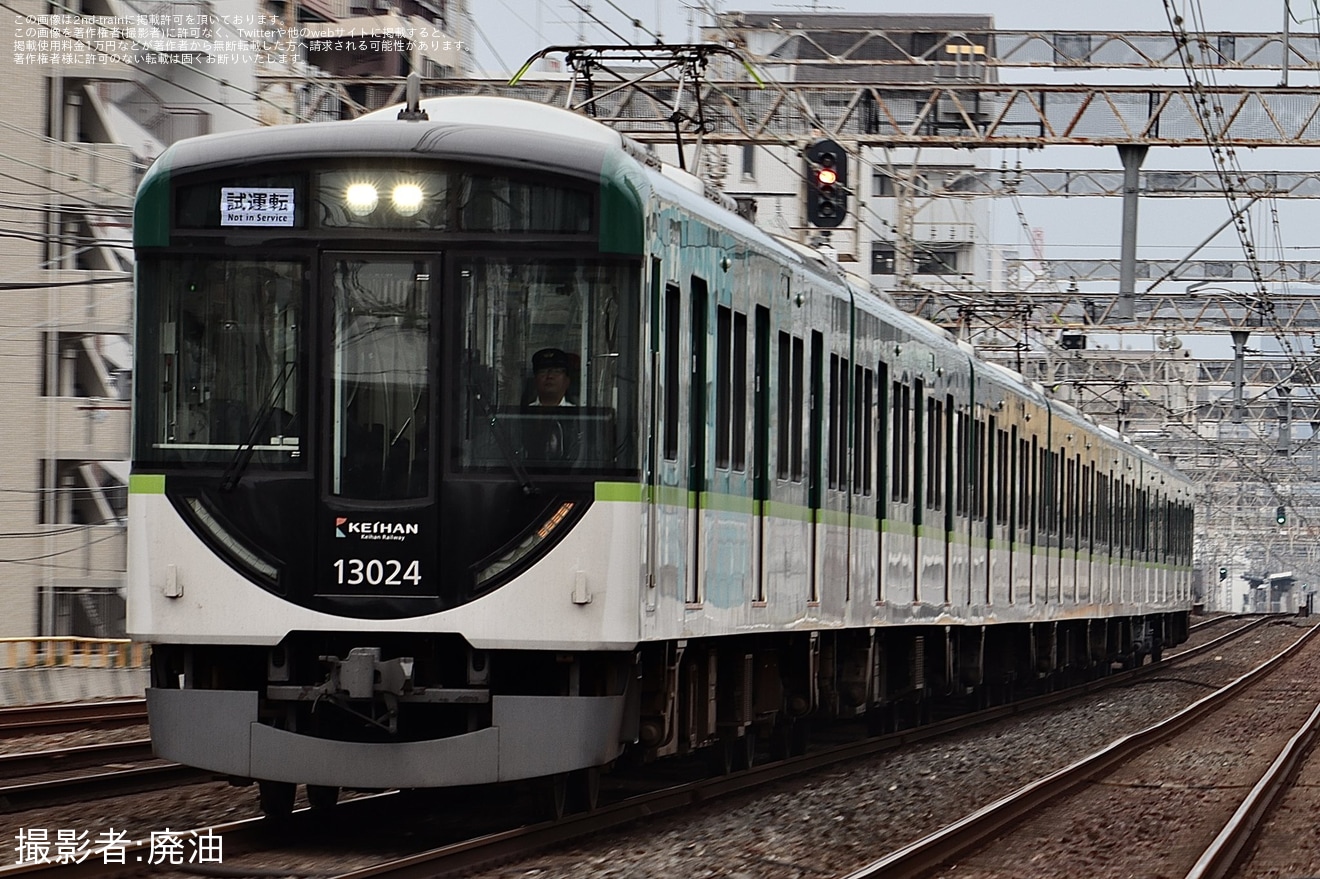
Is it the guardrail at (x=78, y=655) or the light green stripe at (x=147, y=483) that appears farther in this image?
the guardrail at (x=78, y=655)

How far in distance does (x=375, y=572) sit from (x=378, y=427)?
0.62 meters

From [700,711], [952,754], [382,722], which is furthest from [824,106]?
[382,722]

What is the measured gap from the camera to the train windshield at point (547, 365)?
927cm

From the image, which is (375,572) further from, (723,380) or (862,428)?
(862,428)

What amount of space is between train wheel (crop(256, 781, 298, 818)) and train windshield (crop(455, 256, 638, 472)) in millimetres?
1870

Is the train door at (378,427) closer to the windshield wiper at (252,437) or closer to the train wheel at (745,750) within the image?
the windshield wiper at (252,437)

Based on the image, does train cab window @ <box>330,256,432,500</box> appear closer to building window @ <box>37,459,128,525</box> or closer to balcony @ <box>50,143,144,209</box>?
balcony @ <box>50,143,144,209</box>

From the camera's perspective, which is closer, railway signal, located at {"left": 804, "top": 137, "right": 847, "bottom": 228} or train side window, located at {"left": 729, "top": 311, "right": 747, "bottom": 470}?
train side window, located at {"left": 729, "top": 311, "right": 747, "bottom": 470}

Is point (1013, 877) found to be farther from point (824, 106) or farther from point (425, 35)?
point (425, 35)

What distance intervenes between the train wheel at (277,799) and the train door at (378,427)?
4.11 feet

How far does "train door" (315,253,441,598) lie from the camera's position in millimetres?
9203

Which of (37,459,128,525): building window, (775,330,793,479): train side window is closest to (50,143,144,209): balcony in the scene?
(37,459,128,525): building window

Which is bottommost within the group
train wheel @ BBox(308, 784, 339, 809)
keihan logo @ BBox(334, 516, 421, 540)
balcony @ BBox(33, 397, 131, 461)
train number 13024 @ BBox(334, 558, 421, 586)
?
train wheel @ BBox(308, 784, 339, 809)

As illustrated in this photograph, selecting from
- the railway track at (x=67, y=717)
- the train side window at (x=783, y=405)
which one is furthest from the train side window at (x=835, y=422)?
the railway track at (x=67, y=717)
